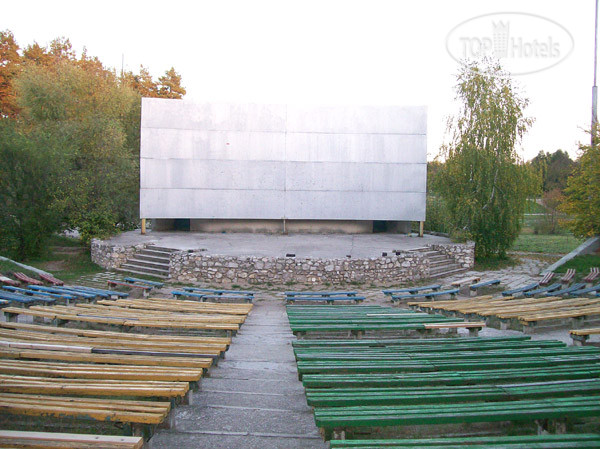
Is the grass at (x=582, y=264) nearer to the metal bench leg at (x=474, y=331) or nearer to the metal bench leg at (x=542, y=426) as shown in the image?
the metal bench leg at (x=474, y=331)

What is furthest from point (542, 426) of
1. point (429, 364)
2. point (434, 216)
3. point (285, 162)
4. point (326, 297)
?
point (434, 216)

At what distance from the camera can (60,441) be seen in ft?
9.23

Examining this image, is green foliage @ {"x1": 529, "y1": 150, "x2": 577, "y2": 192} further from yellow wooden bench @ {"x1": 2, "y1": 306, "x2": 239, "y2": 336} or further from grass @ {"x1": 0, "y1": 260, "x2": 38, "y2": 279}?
grass @ {"x1": 0, "y1": 260, "x2": 38, "y2": 279}

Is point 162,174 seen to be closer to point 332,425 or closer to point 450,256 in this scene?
point 450,256

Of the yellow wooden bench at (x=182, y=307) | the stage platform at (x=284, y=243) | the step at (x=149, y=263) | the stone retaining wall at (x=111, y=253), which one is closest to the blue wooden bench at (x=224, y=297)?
the yellow wooden bench at (x=182, y=307)

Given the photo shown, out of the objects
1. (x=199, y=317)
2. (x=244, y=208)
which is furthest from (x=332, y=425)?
(x=244, y=208)

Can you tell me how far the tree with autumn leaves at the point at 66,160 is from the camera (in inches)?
596

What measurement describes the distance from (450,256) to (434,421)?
1418 centimetres

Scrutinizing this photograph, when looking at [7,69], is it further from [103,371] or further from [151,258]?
[103,371]

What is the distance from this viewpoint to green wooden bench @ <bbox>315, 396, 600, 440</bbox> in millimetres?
3078

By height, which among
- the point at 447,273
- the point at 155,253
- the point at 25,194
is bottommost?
the point at 447,273

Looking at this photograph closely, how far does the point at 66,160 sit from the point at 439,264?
44.8 feet

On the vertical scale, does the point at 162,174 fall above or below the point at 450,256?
above

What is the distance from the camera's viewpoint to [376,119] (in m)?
19.6
